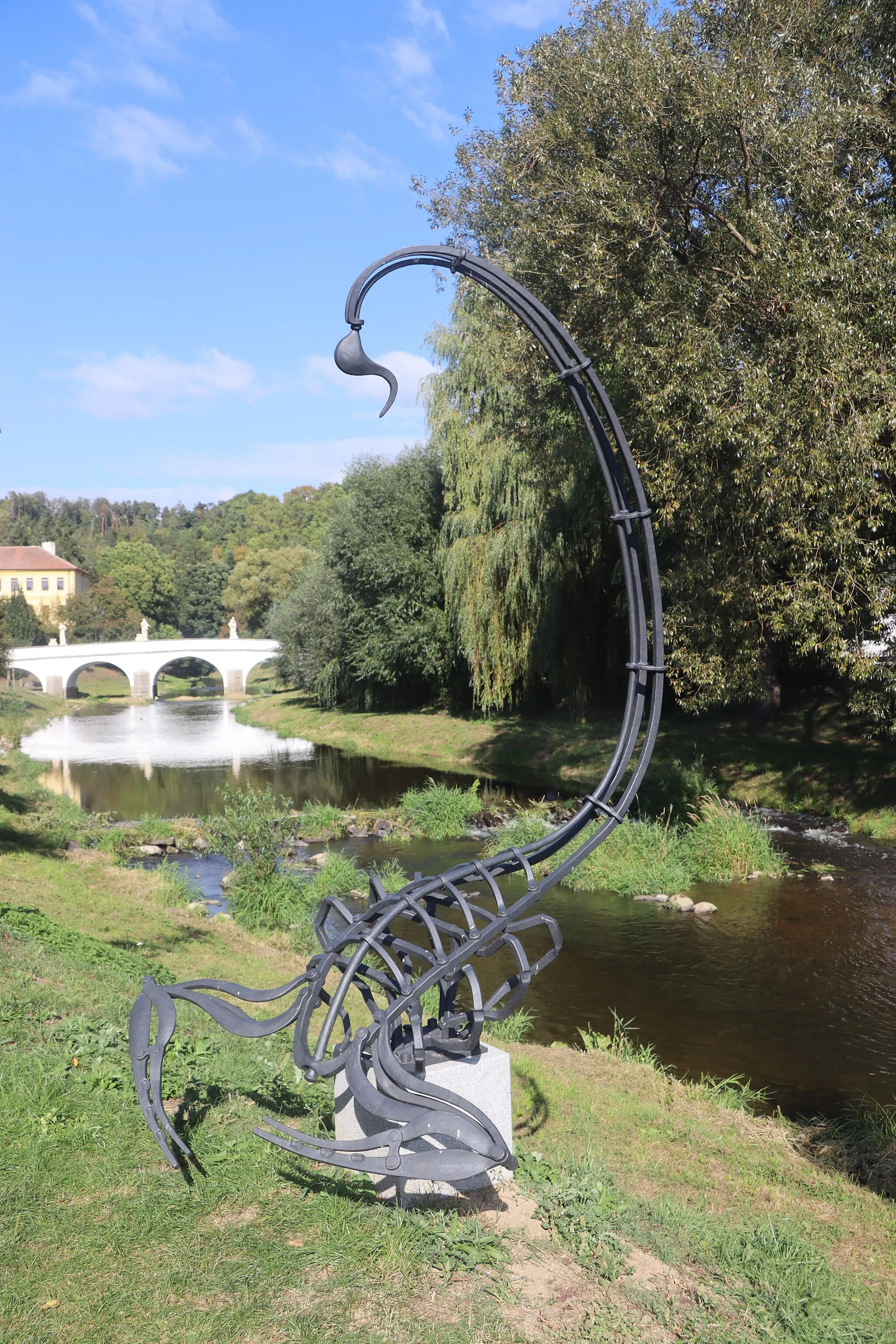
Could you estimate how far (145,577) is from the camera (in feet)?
271

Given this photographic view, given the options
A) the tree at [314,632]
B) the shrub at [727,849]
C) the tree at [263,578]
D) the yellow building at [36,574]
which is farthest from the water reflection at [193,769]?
the yellow building at [36,574]

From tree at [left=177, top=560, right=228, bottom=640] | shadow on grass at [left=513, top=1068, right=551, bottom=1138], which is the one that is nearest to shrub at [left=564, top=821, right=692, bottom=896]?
shadow on grass at [left=513, top=1068, right=551, bottom=1138]

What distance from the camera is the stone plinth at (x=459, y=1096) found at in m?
4.20

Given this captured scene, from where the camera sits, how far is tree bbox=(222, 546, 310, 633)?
68.1 metres

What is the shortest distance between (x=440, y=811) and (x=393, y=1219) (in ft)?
43.2

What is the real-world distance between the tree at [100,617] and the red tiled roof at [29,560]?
738cm

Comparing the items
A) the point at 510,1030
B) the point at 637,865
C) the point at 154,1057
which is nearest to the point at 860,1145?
the point at 510,1030

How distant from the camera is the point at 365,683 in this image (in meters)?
33.6

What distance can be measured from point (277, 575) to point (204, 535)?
41274 mm

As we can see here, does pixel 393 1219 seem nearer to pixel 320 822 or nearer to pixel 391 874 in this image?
pixel 391 874

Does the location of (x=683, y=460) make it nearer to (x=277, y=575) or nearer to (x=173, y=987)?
(x=173, y=987)

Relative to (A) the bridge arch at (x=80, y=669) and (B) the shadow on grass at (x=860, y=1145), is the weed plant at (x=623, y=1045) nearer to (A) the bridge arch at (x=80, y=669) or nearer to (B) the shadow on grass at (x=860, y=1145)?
(B) the shadow on grass at (x=860, y=1145)

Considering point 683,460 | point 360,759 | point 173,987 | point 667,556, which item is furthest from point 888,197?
point 360,759

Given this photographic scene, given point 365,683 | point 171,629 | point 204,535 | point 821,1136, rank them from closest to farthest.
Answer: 1. point 821,1136
2. point 365,683
3. point 171,629
4. point 204,535
